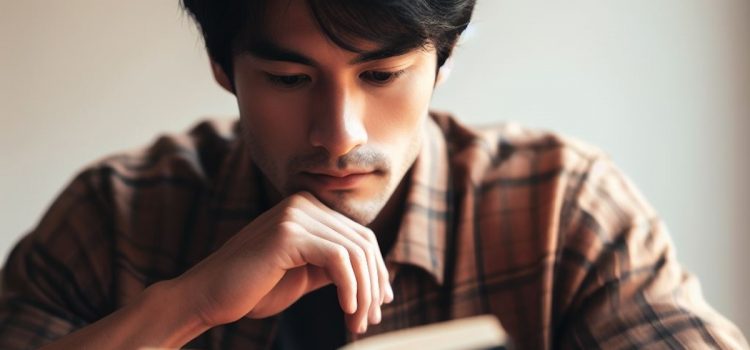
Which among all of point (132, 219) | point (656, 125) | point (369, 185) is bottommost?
point (656, 125)

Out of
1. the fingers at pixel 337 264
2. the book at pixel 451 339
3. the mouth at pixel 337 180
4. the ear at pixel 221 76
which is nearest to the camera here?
the book at pixel 451 339

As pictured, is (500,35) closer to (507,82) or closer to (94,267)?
(507,82)

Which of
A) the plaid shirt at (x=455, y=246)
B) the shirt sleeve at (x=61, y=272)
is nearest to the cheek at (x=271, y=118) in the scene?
the plaid shirt at (x=455, y=246)

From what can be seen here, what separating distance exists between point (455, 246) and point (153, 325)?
1.35ft

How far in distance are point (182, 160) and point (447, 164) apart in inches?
14.5

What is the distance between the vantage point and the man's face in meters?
0.95

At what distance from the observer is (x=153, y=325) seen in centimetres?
95

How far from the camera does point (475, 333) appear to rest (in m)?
0.63

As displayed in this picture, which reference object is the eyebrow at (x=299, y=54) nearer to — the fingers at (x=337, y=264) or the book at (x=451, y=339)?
the fingers at (x=337, y=264)

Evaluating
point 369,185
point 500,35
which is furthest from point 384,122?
point 500,35

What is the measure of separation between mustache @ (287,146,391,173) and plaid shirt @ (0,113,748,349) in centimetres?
19

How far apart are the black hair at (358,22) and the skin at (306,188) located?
0.02 meters

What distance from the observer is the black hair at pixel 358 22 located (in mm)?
918

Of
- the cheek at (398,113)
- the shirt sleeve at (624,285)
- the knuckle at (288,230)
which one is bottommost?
the shirt sleeve at (624,285)
